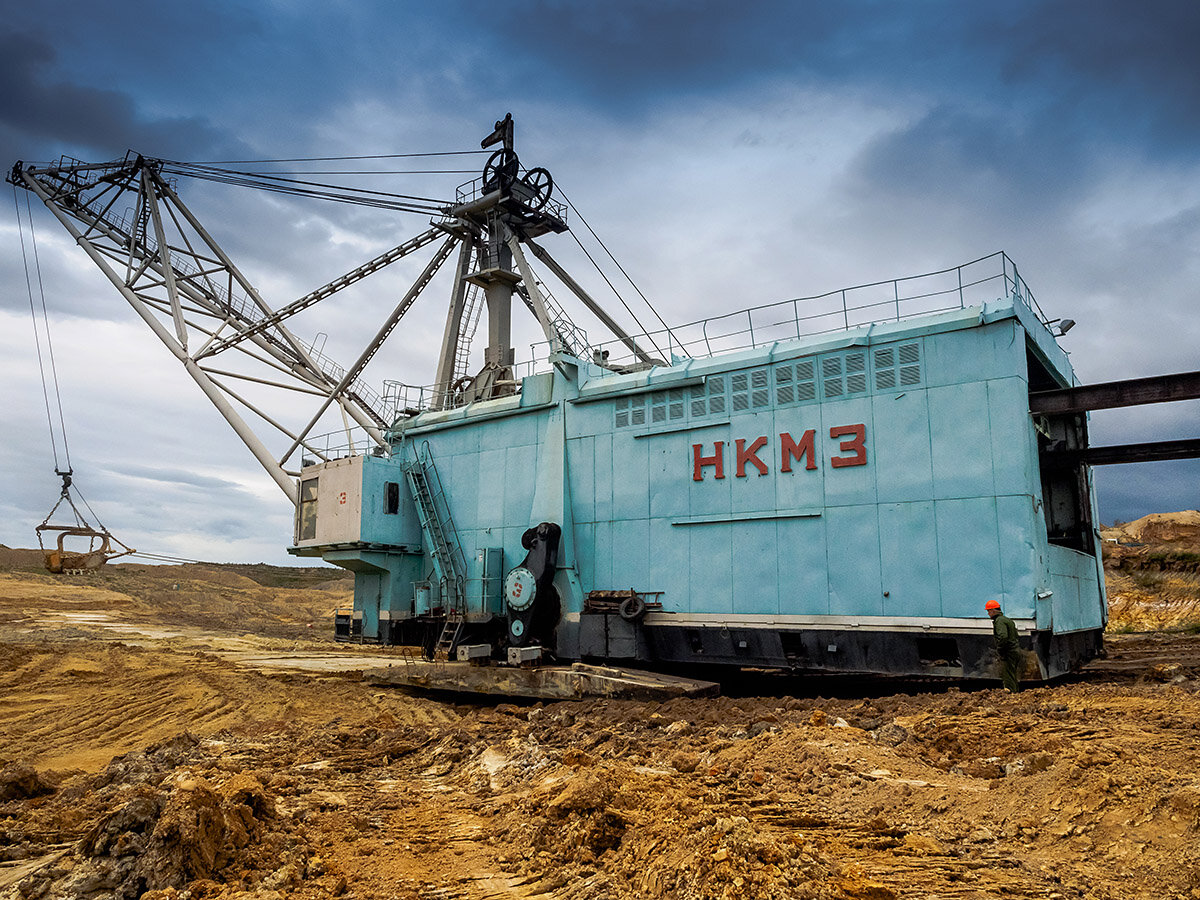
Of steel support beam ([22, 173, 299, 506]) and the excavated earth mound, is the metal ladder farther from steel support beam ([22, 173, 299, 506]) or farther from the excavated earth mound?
the excavated earth mound

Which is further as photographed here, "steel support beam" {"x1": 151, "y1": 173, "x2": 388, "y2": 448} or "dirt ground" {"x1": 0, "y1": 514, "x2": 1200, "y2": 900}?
"steel support beam" {"x1": 151, "y1": 173, "x2": 388, "y2": 448}

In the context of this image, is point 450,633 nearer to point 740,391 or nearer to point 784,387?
point 740,391

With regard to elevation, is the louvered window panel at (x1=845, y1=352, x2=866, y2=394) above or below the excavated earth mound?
above

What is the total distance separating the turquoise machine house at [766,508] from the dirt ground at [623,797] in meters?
1.62

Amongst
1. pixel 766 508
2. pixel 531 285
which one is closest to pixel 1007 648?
pixel 766 508

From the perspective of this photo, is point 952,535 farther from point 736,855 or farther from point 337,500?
point 337,500

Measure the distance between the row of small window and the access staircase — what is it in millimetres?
5250

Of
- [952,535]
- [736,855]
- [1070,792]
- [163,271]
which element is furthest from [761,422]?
[163,271]

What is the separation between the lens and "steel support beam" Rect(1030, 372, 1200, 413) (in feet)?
38.0

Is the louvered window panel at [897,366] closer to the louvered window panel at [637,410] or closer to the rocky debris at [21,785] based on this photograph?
the louvered window panel at [637,410]

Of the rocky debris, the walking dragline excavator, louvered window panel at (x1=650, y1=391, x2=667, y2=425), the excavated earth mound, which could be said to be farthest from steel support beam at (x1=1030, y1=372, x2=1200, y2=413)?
the excavated earth mound

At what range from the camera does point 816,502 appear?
13258mm

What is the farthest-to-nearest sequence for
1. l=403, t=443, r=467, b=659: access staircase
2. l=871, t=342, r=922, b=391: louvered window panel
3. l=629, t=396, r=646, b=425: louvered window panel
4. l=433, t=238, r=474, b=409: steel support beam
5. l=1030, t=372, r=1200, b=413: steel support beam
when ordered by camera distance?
1. l=433, t=238, r=474, b=409: steel support beam
2. l=403, t=443, r=467, b=659: access staircase
3. l=629, t=396, r=646, b=425: louvered window panel
4. l=871, t=342, r=922, b=391: louvered window panel
5. l=1030, t=372, r=1200, b=413: steel support beam

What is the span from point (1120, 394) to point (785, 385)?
4.94 m
